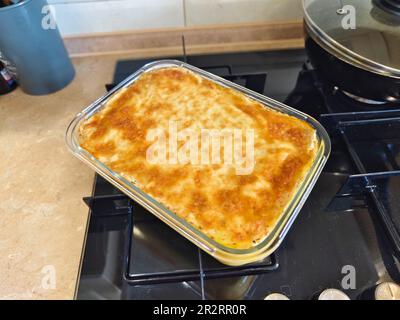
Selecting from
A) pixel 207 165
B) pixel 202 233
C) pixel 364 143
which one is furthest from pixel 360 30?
pixel 202 233

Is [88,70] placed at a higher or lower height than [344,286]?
higher

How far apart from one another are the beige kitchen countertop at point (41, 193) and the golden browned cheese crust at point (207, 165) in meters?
0.13

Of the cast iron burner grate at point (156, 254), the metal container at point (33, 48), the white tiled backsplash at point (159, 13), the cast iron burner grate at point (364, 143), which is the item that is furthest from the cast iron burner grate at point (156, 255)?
the white tiled backsplash at point (159, 13)

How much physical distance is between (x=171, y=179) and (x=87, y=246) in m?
0.22

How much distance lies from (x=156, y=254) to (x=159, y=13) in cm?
75

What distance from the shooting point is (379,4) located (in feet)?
2.30

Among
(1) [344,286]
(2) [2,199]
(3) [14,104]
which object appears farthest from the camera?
(3) [14,104]

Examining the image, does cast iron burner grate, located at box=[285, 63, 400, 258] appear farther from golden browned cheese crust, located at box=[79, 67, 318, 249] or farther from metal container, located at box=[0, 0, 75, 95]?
metal container, located at box=[0, 0, 75, 95]

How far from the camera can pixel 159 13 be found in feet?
3.13

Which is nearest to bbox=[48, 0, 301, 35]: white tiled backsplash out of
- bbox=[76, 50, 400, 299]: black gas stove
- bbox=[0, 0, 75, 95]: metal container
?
bbox=[0, 0, 75, 95]: metal container

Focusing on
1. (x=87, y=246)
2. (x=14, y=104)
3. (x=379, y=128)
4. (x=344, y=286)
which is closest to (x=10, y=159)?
(x=14, y=104)

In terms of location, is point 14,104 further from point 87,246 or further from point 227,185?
point 227,185

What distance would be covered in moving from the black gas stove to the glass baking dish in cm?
6

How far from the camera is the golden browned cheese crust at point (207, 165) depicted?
55cm
